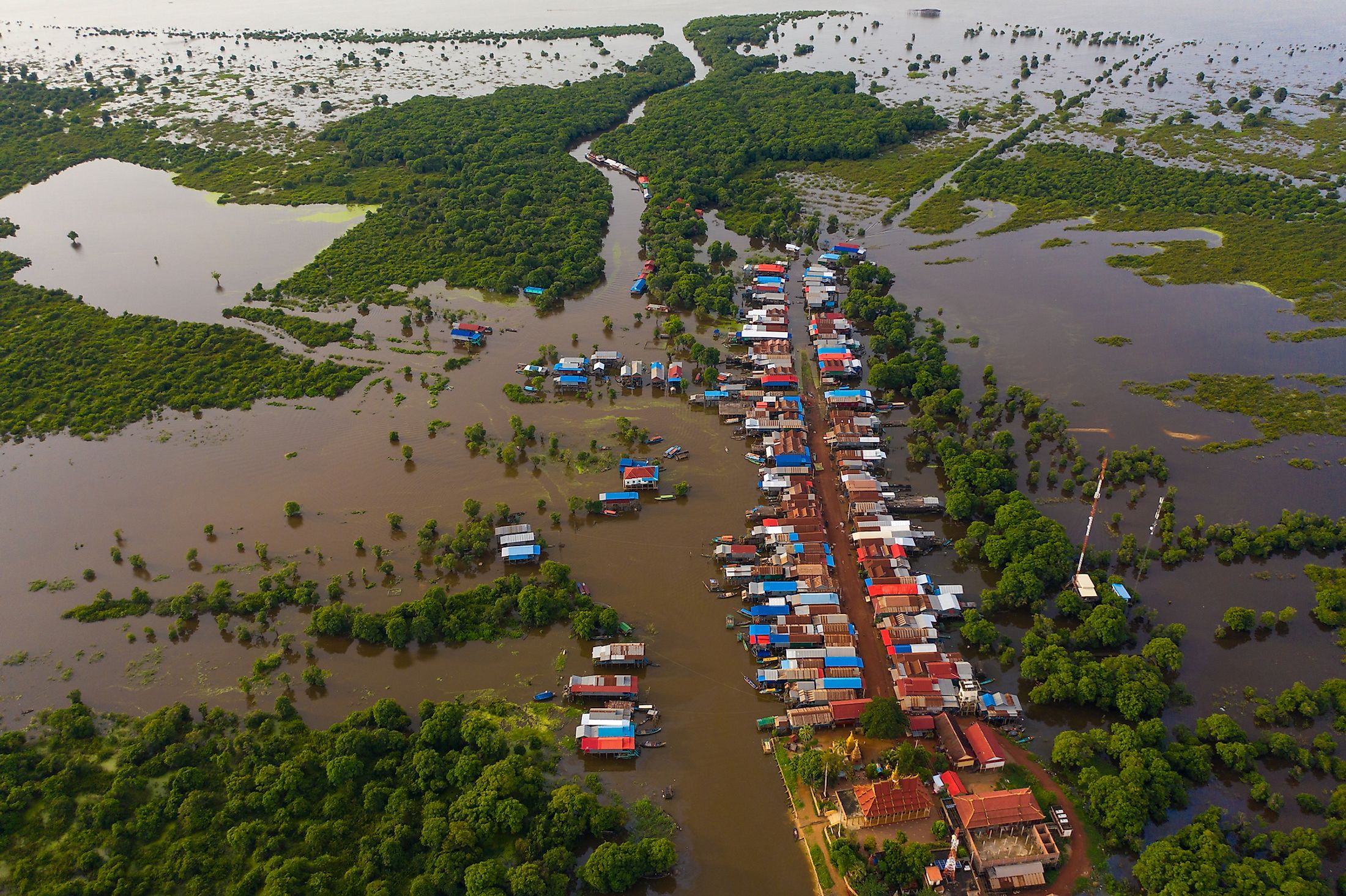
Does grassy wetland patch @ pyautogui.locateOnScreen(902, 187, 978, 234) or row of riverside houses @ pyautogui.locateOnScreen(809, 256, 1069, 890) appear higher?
grassy wetland patch @ pyautogui.locateOnScreen(902, 187, 978, 234)

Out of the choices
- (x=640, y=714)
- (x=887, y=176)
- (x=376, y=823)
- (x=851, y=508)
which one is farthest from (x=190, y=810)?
(x=887, y=176)

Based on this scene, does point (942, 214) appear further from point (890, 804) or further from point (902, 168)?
point (890, 804)

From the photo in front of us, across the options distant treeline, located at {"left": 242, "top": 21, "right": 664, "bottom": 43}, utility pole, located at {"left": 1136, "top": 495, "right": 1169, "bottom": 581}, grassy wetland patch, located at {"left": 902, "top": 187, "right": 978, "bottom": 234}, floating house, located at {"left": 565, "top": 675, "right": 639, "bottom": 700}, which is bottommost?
floating house, located at {"left": 565, "top": 675, "right": 639, "bottom": 700}

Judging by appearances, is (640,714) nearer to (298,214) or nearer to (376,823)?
(376,823)

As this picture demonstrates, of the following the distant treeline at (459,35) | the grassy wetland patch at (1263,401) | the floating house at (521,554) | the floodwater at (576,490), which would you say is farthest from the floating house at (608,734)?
the distant treeline at (459,35)

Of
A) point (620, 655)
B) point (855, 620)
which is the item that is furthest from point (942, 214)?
point (620, 655)

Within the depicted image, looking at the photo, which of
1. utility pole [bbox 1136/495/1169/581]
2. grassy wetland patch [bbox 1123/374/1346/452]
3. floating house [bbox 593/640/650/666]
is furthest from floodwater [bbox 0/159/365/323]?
grassy wetland patch [bbox 1123/374/1346/452]

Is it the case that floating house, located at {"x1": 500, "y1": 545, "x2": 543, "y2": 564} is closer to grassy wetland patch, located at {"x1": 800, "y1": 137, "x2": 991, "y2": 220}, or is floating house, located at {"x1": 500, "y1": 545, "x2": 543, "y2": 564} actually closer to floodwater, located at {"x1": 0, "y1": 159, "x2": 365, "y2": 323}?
floodwater, located at {"x1": 0, "y1": 159, "x2": 365, "y2": 323}

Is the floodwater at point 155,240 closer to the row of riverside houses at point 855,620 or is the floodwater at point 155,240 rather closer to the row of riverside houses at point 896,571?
the row of riverside houses at point 855,620

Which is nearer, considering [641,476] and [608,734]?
[608,734]
